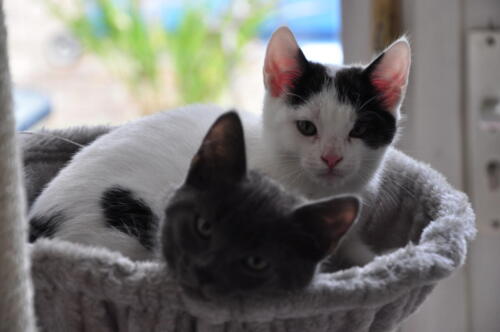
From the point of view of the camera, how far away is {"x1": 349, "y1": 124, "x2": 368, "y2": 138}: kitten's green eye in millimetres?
1129

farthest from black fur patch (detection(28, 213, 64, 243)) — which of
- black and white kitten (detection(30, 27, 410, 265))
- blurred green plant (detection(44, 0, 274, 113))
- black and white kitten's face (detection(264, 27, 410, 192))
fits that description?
blurred green plant (detection(44, 0, 274, 113))

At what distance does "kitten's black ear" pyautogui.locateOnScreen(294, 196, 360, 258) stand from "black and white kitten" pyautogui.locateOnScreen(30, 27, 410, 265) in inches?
9.5

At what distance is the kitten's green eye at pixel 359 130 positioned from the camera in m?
1.13

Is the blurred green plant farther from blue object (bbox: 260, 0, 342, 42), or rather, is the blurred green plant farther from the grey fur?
the grey fur

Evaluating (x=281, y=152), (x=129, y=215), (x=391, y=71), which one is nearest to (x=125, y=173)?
(x=129, y=215)

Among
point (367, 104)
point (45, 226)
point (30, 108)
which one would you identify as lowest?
point (30, 108)

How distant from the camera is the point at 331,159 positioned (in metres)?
1.08

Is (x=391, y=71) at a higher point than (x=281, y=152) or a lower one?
higher

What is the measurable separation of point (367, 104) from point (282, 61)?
17cm

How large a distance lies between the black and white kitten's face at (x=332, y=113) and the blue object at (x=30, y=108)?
1.19 m

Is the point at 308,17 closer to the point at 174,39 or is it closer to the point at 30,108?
the point at 174,39

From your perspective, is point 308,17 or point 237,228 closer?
point 237,228

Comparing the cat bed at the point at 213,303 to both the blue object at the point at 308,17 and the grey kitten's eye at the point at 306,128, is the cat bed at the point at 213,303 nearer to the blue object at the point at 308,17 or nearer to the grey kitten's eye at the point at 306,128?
the grey kitten's eye at the point at 306,128

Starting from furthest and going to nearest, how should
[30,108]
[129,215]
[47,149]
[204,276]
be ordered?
[30,108]
[47,149]
[129,215]
[204,276]
